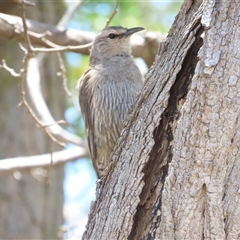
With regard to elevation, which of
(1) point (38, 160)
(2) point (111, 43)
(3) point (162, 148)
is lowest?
(1) point (38, 160)

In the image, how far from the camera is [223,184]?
256 centimetres

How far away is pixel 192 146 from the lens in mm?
2590

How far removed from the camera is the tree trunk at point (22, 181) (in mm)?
6793

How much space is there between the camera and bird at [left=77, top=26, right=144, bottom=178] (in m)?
4.80

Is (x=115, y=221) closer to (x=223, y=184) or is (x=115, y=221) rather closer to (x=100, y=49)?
(x=223, y=184)

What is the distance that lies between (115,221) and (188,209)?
42 cm

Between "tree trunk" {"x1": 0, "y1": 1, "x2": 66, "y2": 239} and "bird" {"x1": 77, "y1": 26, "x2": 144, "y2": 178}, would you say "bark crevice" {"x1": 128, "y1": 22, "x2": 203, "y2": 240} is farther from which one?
"tree trunk" {"x1": 0, "y1": 1, "x2": 66, "y2": 239}

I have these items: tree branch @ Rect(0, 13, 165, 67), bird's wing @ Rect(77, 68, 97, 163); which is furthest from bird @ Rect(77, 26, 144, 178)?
tree branch @ Rect(0, 13, 165, 67)

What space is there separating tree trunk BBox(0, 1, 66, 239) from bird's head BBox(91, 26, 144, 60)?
1776 millimetres

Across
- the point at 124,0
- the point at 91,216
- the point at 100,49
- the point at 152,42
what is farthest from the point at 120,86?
the point at 124,0

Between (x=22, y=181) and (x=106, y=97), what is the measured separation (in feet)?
8.34

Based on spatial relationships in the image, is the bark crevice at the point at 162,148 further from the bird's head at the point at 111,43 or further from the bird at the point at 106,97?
the bird's head at the point at 111,43

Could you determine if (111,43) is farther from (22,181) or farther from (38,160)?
(22,181)

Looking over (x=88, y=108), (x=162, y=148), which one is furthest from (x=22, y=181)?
(x=162, y=148)
